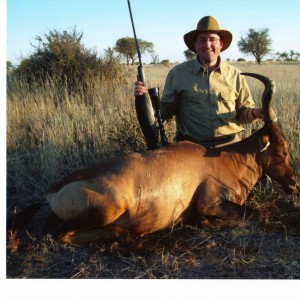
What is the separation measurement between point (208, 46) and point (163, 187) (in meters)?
2.01

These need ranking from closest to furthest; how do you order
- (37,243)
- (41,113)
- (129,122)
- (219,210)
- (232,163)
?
(37,243), (219,210), (232,163), (129,122), (41,113)

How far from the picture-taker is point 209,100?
5113 millimetres

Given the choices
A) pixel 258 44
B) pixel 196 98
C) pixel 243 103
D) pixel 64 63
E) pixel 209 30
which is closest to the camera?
pixel 209 30

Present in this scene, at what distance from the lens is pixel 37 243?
390 cm

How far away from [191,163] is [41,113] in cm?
426

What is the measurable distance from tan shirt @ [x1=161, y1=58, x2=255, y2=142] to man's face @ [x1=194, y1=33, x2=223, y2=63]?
0.11 m

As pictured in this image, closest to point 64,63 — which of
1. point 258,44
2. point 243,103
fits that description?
point 243,103

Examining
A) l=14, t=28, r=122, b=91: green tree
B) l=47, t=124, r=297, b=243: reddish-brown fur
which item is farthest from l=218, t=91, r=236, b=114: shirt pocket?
l=14, t=28, r=122, b=91: green tree

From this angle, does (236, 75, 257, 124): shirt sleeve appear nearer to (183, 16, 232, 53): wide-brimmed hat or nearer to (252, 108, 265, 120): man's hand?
(252, 108, 265, 120): man's hand

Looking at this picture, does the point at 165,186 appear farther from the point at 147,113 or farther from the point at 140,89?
the point at 140,89

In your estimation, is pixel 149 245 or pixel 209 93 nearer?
pixel 149 245
